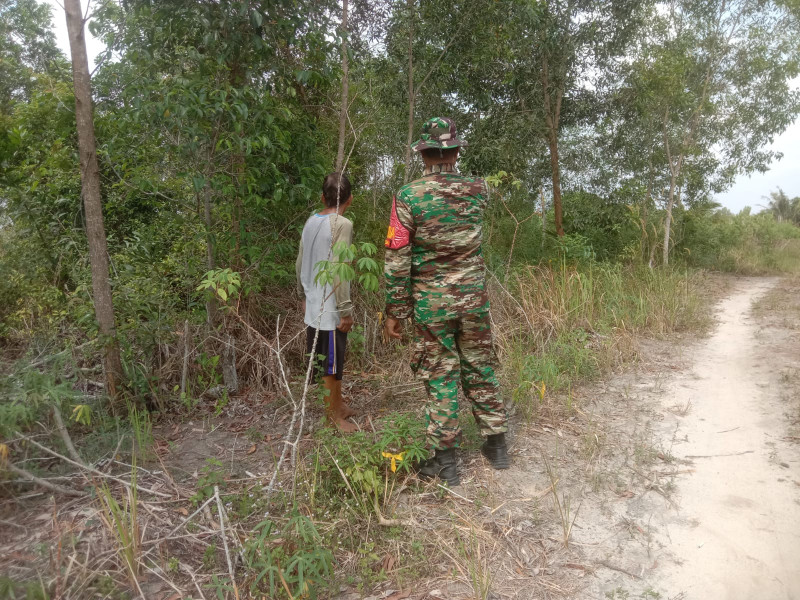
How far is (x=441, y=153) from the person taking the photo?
2.92m

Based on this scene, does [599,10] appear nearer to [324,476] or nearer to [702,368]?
[702,368]

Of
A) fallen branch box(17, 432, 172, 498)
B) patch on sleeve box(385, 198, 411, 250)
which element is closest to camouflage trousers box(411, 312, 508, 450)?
patch on sleeve box(385, 198, 411, 250)

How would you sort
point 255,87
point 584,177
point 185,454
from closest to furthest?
point 185,454
point 255,87
point 584,177

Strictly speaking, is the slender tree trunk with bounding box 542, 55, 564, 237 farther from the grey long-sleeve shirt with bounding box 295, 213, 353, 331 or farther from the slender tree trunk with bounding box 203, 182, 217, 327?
the slender tree trunk with bounding box 203, 182, 217, 327

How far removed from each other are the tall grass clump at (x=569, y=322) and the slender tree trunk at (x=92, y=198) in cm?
287

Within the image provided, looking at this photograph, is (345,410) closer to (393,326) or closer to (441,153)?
(393,326)

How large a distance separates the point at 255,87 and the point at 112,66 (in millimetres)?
971

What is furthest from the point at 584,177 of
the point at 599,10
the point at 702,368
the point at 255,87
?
the point at 255,87

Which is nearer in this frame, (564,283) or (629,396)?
(629,396)

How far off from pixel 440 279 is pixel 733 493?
6.43ft

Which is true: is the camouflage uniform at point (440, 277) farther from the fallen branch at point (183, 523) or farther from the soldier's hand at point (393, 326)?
the fallen branch at point (183, 523)

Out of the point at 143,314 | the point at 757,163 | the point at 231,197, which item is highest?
the point at 757,163

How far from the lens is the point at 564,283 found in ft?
18.5

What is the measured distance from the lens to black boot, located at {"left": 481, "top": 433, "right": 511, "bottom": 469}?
3072 millimetres
